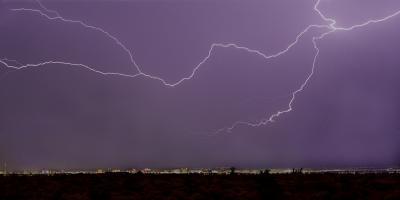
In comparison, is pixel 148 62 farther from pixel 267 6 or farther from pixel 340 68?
pixel 340 68
